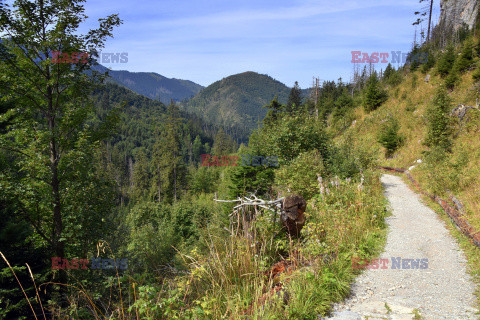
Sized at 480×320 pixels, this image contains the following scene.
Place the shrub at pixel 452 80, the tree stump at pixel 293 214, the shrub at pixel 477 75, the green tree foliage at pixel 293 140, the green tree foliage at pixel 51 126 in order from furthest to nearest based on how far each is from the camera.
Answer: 1. the shrub at pixel 452 80
2. the shrub at pixel 477 75
3. the green tree foliage at pixel 293 140
4. the green tree foliage at pixel 51 126
5. the tree stump at pixel 293 214

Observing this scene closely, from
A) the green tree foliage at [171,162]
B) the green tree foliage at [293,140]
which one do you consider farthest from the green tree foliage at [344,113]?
the green tree foliage at [171,162]

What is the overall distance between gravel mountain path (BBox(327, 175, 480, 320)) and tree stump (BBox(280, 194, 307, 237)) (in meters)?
1.40

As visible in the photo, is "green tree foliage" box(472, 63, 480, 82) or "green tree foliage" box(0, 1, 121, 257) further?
"green tree foliage" box(472, 63, 480, 82)

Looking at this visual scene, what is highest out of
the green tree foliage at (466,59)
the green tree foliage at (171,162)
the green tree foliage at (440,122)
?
Answer: the green tree foliage at (466,59)

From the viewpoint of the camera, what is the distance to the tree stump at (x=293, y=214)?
16.4 ft

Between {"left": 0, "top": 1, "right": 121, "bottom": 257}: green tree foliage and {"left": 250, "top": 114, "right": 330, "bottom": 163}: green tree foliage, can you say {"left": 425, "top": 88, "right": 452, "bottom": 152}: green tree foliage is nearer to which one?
{"left": 250, "top": 114, "right": 330, "bottom": 163}: green tree foliage

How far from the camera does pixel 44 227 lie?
26.9ft

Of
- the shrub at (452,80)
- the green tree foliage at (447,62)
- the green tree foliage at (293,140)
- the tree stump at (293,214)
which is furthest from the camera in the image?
the green tree foliage at (447,62)

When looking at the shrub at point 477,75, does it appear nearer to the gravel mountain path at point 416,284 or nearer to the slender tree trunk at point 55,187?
the gravel mountain path at point 416,284

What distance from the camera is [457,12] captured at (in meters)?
56.8

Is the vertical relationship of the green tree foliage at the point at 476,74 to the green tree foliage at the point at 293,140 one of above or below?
above

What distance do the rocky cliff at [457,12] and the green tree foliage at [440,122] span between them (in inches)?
2142

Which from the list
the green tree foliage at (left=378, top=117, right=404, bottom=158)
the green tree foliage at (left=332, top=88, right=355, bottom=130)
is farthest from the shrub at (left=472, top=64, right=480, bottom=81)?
the green tree foliage at (left=332, top=88, right=355, bottom=130)

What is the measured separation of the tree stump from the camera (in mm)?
4984
